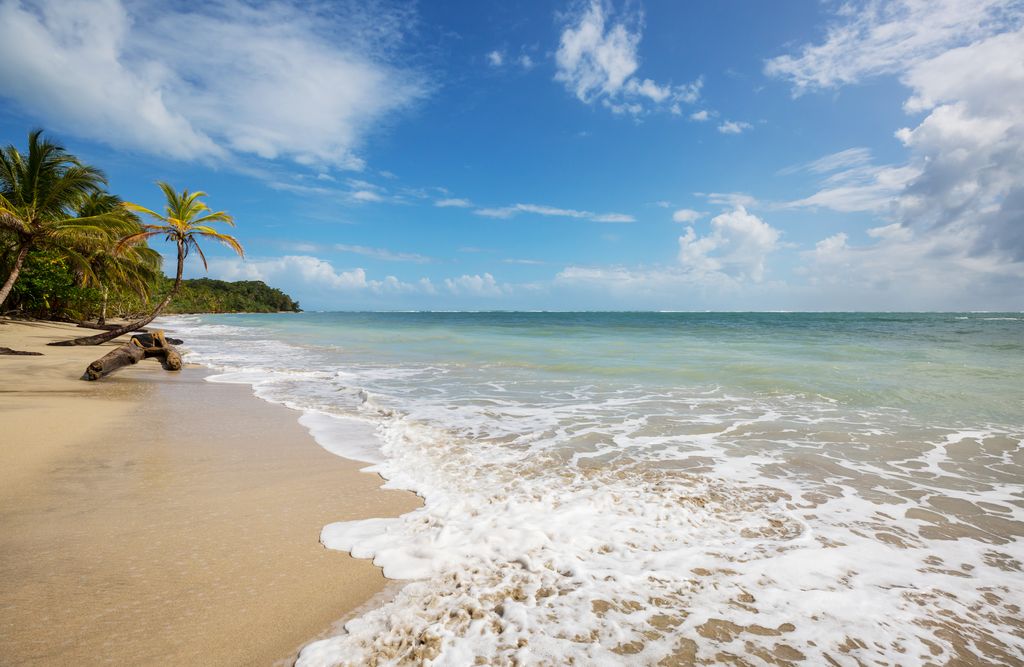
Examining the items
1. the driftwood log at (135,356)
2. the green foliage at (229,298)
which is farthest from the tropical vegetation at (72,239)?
the green foliage at (229,298)

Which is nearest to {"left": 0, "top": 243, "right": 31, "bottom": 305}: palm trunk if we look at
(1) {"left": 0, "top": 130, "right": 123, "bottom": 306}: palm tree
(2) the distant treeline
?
(1) {"left": 0, "top": 130, "right": 123, "bottom": 306}: palm tree

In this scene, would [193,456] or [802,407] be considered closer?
[193,456]

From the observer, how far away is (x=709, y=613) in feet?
8.92

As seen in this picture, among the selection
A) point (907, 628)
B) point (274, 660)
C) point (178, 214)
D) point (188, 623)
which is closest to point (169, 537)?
point (188, 623)

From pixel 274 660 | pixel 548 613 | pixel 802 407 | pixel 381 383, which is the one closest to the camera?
pixel 274 660

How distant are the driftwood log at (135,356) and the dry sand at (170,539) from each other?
3.96 metres

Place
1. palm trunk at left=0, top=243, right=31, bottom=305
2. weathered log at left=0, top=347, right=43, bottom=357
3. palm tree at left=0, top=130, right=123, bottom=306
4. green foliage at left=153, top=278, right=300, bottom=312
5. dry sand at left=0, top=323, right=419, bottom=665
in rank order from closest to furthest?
dry sand at left=0, top=323, right=419, bottom=665 < weathered log at left=0, top=347, right=43, bottom=357 < palm trunk at left=0, top=243, right=31, bottom=305 < palm tree at left=0, top=130, right=123, bottom=306 < green foliage at left=153, top=278, right=300, bottom=312

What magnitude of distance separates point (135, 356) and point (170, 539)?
10993mm

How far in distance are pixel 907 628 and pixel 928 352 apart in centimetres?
2479

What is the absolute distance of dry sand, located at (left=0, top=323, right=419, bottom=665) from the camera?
237cm

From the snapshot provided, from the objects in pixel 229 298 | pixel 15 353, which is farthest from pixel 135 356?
pixel 229 298

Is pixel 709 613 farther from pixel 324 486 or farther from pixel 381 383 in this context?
pixel 381 383

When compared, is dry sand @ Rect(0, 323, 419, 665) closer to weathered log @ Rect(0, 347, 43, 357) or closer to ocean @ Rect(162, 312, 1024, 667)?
ocean @ Rect(162, 312, 1024, 667)

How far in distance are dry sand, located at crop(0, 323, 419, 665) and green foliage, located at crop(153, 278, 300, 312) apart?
7333cm
